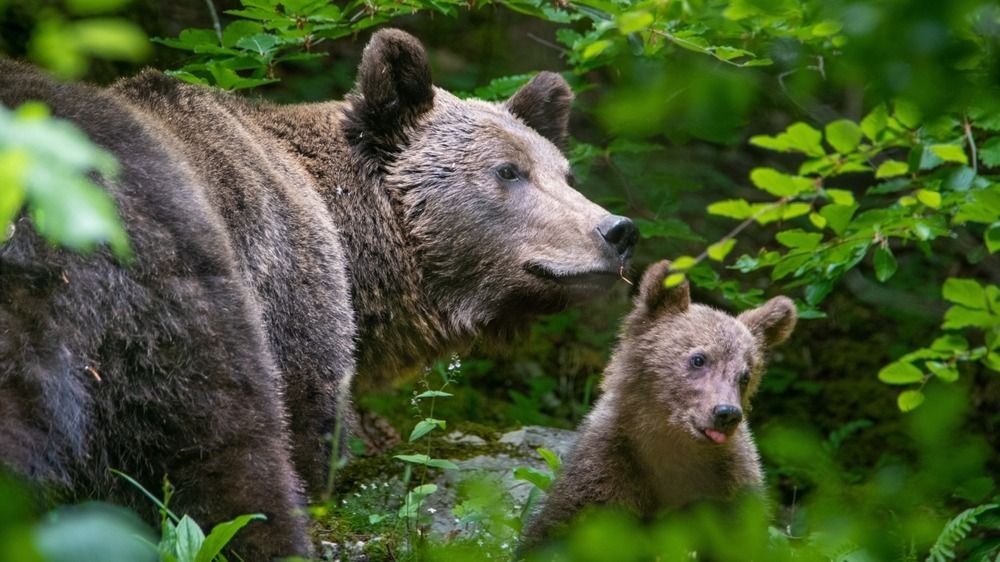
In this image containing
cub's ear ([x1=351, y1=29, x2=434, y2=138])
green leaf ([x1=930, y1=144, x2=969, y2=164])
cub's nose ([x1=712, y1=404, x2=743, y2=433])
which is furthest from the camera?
cub's ear ([x1=351, y1=29, x2=434, y2=138])

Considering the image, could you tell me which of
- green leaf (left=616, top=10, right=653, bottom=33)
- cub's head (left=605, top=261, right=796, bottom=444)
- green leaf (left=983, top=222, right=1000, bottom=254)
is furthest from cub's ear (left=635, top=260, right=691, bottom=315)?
green leaf (left=616, top=10, right=653, bottom=33)

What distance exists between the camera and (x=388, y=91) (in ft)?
21.8

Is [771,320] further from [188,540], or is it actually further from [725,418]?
[188,540]

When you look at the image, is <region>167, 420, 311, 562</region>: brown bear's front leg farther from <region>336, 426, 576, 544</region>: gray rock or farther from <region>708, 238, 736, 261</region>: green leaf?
<region>708, 238, 736, 261</region>: green leaf

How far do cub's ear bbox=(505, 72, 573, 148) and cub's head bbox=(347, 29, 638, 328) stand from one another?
58 centimetres

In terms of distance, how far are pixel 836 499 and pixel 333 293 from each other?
3.54 m

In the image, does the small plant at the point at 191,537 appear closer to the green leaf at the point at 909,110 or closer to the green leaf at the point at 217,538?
the green leaf at the point at 217,538

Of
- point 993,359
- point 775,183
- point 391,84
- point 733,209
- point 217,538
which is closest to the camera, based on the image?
point 217,538

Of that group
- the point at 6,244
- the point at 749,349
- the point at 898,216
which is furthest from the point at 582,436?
the point at 6,244

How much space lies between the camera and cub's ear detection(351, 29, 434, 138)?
6449mm

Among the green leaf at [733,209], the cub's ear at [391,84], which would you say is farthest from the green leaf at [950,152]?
the cub's ear at [391,84]

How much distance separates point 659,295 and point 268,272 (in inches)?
86.0

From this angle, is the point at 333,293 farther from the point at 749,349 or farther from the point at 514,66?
the point at 514,66

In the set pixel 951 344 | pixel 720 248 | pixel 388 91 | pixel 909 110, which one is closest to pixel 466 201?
pixel 388 91
